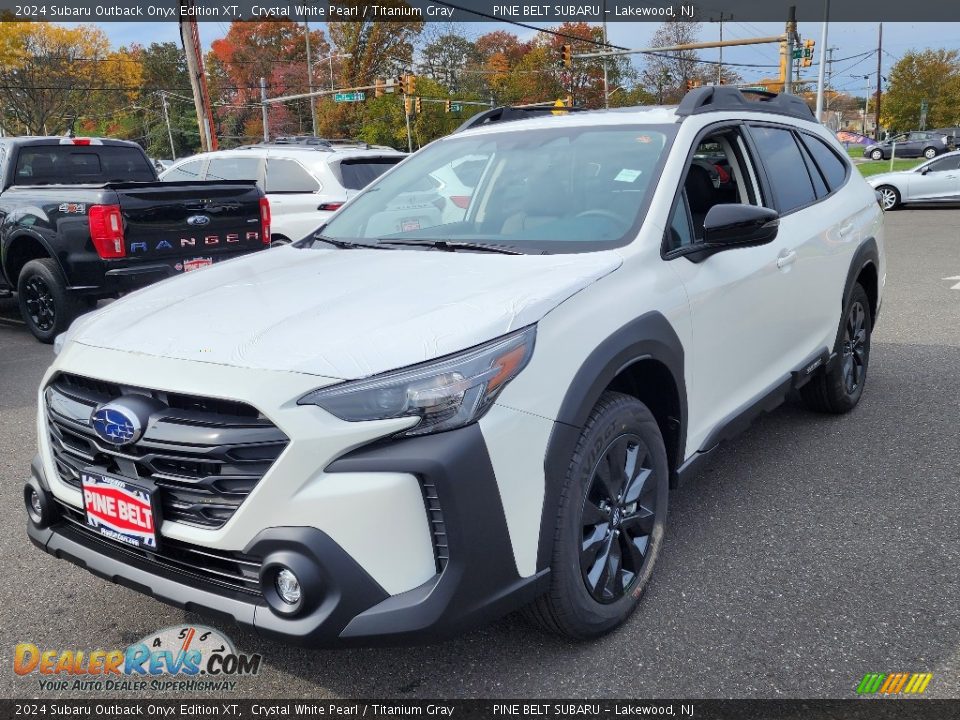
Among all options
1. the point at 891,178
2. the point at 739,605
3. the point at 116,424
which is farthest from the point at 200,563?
the point at 891,178

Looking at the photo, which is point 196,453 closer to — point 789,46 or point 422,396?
point 422,396

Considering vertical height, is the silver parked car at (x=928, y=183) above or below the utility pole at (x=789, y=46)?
below

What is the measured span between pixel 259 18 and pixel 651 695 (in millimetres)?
87415

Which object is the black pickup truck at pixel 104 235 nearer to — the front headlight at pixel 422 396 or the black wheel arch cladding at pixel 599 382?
the black wheel arch cladding at pixel 599 382

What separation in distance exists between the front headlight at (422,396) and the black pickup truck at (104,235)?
5.47m

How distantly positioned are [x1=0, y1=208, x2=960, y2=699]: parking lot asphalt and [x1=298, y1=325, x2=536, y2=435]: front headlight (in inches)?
29.6

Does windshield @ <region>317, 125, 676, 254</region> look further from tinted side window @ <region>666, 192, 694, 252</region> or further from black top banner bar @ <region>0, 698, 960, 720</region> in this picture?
black top banner bar @ <region>0, 698, 960, 720</region>

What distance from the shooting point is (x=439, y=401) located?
215cm

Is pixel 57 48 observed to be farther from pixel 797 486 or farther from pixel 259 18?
pixel 797 486

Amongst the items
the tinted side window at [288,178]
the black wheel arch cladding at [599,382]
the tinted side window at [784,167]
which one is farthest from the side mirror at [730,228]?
the tinted side window at [288,178]

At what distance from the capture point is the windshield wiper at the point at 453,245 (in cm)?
309

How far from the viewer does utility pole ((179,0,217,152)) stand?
19.2m

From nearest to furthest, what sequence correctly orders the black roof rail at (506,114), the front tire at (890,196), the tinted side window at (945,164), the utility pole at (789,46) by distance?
the black roof rail at (506,114) < the tinted side window at (945,164) < the front tire at (890,196) < the utility pole at (789,46)

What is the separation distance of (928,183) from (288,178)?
16.5 meters
